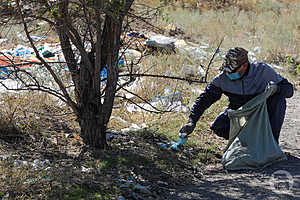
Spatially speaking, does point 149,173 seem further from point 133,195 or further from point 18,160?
point 18,160

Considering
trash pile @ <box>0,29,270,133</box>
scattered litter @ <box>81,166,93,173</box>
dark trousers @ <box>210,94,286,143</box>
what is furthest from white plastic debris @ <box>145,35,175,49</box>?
scattered litter @ <box>81,166,93,173</box>

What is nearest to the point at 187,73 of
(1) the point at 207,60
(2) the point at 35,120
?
(1) the point at 207,60

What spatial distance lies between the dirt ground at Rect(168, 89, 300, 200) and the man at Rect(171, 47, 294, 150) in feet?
1.34

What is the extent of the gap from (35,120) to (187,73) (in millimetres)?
3467

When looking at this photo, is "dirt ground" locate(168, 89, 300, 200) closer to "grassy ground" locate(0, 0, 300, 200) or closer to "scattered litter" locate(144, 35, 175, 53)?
"grassy ground" locate(0, 0, 300, 200)

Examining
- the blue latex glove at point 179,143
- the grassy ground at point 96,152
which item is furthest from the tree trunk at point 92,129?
the blue latex glove at point 179,143

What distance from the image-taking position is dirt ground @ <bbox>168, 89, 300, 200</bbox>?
311cm

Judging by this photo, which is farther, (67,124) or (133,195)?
(67,124)

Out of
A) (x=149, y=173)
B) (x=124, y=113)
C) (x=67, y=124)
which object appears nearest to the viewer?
(x=149, y=173)

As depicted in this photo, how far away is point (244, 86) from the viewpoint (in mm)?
3996

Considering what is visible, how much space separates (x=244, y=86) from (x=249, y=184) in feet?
3.52

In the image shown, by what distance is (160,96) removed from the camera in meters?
5.93

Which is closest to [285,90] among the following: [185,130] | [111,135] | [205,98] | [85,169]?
[205,98]

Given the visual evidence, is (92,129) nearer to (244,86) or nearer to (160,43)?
(244,86)
